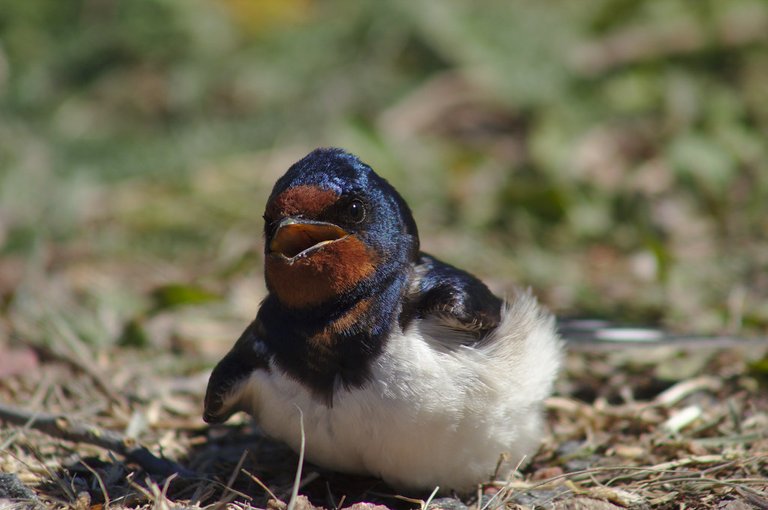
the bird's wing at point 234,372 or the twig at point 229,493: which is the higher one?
the bird's wing at point 234,372

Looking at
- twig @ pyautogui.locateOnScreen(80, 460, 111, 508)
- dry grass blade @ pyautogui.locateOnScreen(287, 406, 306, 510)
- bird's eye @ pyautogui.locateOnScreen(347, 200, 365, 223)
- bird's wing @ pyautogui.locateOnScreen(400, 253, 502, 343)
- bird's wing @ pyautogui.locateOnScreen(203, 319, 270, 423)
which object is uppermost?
bird's eye @ pyautogui.locateOnScreen(347, 200, 365, 223)

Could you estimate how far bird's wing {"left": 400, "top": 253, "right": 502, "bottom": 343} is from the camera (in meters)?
2.49

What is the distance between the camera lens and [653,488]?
2564 mm

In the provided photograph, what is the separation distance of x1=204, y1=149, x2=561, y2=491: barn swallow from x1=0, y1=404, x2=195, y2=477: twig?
273 mm

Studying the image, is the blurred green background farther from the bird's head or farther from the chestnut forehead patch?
the chestnut forehead patch

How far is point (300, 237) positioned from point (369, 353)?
36 cm

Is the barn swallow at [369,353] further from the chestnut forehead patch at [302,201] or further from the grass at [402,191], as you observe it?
the grass at [402,191]

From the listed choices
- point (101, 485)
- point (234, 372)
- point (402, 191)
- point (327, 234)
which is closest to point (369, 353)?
point (327, 234)

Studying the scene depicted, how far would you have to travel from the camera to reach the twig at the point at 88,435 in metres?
2.73

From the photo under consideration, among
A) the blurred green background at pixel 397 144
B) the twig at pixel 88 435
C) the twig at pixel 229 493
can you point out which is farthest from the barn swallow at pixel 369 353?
the blurred green background at pixel 397 144

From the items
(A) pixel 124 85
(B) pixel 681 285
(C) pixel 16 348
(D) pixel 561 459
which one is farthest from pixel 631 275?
(A) pixel 124 85

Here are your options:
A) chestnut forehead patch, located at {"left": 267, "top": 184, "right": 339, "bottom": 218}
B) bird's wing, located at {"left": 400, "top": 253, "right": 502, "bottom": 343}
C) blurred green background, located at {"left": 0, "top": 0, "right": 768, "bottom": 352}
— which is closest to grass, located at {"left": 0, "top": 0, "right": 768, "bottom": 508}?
blurred green background, located at {"left": 0, "top": 0, "right": 768, "bottom": 352}

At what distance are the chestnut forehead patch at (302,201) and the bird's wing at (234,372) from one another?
41 centimetres

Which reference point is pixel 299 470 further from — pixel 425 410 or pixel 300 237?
pixel 300 237
